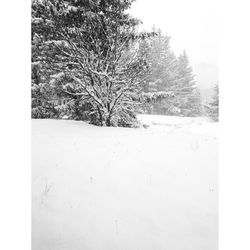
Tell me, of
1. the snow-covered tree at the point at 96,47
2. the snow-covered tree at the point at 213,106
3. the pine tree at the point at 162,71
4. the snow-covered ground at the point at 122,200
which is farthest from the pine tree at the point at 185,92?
the snow-covered ground at the point at 122,200

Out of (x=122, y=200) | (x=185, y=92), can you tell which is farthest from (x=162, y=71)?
(x=122, y=200)

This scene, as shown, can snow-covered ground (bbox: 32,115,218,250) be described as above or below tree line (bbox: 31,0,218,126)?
below

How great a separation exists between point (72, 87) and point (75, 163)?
5055 mm

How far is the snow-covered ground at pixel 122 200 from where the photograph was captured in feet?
6.91

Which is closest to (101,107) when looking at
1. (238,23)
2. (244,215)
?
(238,23)

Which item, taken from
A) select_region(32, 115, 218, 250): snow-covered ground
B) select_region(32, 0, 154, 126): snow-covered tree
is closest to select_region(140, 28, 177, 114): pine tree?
select_region(32, 0, 154, 126): snow-covered tree

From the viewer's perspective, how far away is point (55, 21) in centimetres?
690

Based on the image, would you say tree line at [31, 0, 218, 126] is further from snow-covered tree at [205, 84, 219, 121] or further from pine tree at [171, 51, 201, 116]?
pine tree at [171, 51, 201, 116]

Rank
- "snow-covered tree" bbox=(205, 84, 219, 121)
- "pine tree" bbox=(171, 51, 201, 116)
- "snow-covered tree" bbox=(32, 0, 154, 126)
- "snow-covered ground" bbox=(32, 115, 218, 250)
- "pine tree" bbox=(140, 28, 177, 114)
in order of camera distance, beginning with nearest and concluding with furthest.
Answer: "snow-covered ground" bbox=(32, 115, 218, 250)
"snow-covered tree" bbox=(32, 0, 154, 126)
"snow-covered tree" bbox=(205, 84, 219, 121)
"pine tree" bbox=(140, 28, 177, 114)
"pine tree" bbox=(171, 51, 201, 116)

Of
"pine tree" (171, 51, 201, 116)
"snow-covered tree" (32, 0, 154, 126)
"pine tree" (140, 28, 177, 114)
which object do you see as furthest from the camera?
"pine tree" (171, 51, 201, 116)

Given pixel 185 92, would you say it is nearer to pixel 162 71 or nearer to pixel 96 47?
pixel 162 71

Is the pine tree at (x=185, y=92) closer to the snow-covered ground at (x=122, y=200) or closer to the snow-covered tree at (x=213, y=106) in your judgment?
the snow-covered tree at (x=213, y=106)

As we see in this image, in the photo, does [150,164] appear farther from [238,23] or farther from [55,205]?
[238,23]

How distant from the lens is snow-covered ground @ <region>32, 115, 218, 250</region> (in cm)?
211
